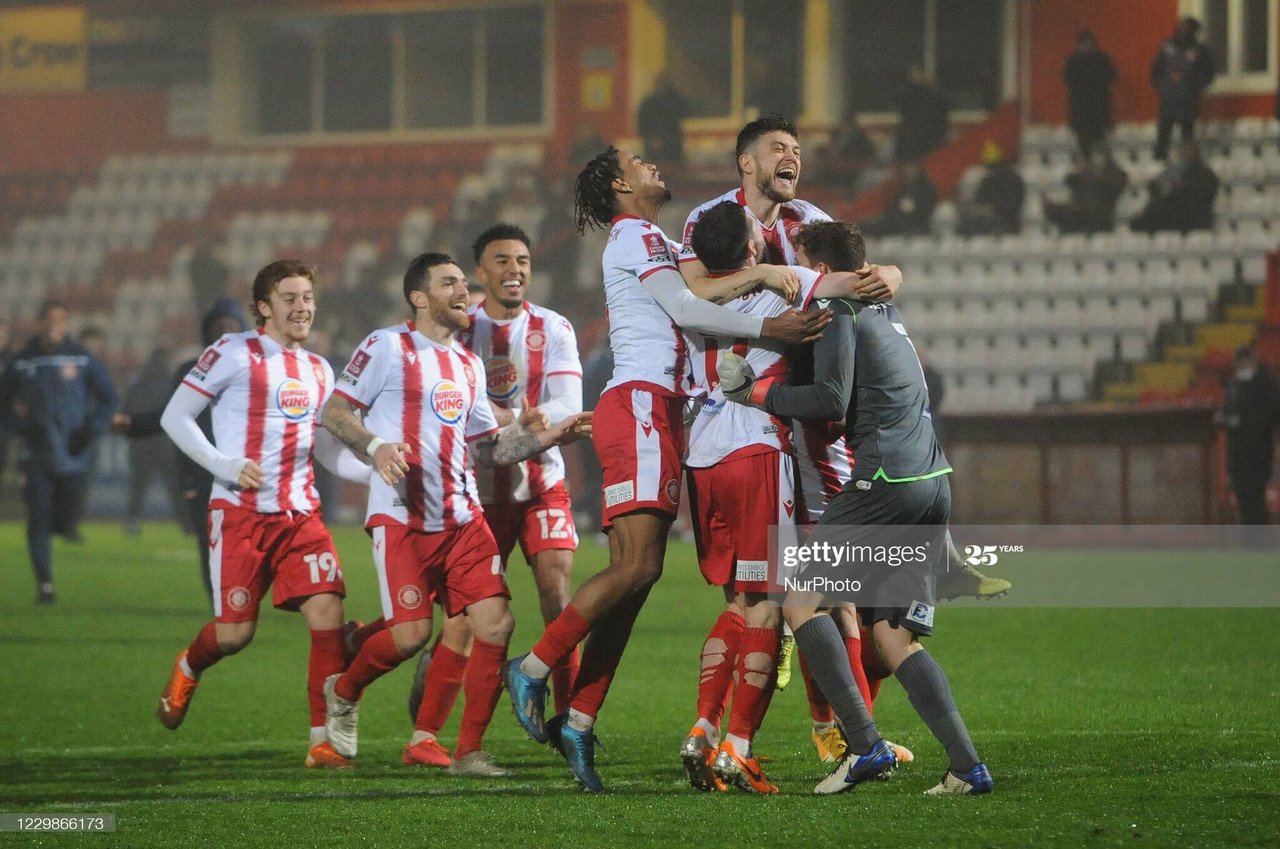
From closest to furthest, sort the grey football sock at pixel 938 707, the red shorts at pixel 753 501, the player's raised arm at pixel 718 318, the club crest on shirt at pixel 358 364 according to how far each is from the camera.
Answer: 1. the grey football sock at pixel 938 707
2. the player's raised arm at pixel 718 318
3. the red shorts at pixel 753 501
4. the club crest on shirt at pixel 358 364

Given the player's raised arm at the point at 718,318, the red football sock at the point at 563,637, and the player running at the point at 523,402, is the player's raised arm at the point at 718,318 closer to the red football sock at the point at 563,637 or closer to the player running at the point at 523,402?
the red football sock at the point at 563,637

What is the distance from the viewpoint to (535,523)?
6.18 metres

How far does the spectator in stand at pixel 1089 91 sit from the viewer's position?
19609mm

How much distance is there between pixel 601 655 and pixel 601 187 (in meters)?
1.47

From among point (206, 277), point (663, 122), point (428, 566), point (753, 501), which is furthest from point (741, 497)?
point (206, 277)

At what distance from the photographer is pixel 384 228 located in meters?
23.4

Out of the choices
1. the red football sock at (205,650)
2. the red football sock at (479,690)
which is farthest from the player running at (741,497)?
the red football sock at (205,650)

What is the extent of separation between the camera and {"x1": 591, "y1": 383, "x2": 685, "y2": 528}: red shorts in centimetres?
492

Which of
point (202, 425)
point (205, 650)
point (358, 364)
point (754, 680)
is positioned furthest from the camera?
point (202, 425)

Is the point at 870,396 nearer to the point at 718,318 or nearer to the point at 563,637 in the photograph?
the point at 718,318

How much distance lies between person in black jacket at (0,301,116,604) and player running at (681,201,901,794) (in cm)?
780

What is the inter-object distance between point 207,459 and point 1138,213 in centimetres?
1487

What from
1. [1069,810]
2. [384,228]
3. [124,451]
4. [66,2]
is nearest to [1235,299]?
[384,228]

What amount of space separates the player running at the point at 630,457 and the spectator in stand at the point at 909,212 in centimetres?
1510
